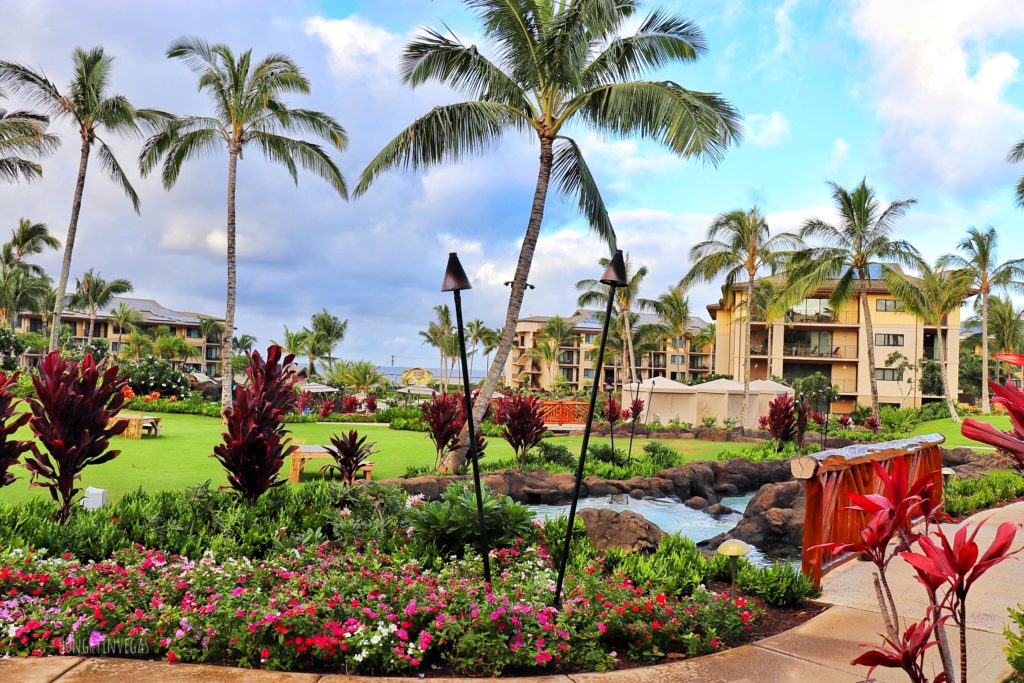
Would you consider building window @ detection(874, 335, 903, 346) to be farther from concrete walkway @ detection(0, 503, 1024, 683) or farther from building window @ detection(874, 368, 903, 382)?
concrete walkway @ detection(0, 503, 1024, 683)

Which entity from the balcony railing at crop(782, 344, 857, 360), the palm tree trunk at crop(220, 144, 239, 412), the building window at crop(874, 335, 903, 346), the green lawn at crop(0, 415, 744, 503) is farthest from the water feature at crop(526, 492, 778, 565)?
the building window at crop(874, 335, 903, 346)

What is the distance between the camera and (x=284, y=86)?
20.3 meters

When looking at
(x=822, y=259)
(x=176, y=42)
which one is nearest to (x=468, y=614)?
(x=176, y=42)

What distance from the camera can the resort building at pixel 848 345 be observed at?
144 feet

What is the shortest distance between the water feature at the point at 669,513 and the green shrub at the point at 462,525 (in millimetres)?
3529

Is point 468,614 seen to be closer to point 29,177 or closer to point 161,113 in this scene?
point 161,113

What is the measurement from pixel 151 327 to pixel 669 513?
81176 mm

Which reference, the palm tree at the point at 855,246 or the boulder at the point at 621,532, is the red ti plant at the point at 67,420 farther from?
the palm tree at the point at 855,246

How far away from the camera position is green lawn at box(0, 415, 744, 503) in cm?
988

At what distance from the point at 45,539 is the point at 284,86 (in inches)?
699

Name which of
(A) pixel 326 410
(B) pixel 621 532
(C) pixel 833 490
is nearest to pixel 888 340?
(A) pixel 326 410

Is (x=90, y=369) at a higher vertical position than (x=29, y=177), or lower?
lower

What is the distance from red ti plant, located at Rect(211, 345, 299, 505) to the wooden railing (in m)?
5.05

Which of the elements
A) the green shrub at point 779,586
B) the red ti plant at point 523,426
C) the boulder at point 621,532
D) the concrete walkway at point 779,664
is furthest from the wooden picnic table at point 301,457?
the concrete walkway at point 779,664
